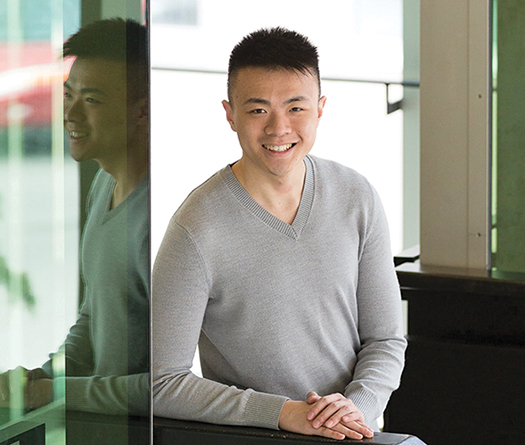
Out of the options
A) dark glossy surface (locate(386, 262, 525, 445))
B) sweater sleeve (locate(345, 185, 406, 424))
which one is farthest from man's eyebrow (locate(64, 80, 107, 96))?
dark glossy surface (locate(386, 262, 525, 445))

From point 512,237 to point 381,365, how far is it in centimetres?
95

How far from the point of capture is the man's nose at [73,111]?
91 cm

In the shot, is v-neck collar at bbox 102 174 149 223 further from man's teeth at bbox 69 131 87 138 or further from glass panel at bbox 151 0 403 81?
glass panel at bbox 151 0 403 81

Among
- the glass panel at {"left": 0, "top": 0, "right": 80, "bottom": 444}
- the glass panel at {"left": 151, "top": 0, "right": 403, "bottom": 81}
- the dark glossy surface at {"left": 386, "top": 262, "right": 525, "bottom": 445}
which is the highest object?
the glass panel at {"left": 151, "top": 0, "right": 403, "bottom": 81}

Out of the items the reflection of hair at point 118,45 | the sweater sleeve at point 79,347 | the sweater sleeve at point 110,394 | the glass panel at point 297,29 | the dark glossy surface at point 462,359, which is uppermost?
the glass panel at point 297,29

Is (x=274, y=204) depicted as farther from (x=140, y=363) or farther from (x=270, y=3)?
(x=270, y=3)

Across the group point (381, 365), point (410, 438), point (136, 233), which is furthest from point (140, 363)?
point (381, 365)

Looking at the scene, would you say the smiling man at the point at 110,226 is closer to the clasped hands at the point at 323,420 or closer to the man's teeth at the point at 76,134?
the man's teeth at the point at 76,134

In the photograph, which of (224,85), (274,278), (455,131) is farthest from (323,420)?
(224,85)

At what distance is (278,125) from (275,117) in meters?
0.02

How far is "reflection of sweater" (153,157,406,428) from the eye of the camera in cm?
145

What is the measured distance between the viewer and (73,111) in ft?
3.01

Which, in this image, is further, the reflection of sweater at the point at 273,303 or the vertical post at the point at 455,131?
the vertical post at the point at 455,131

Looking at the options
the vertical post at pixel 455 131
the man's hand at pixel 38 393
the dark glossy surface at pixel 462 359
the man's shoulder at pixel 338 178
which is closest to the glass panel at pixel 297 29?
the vertical post at pixel 455 131
